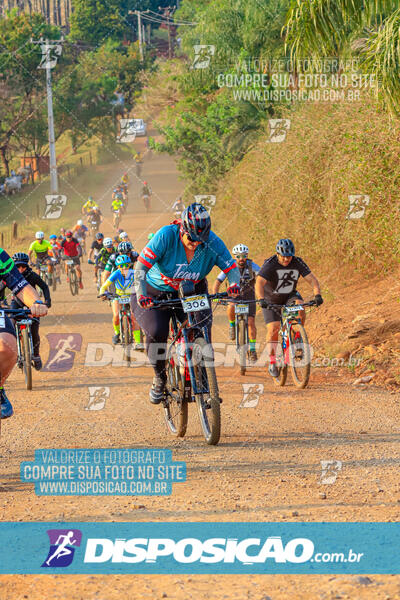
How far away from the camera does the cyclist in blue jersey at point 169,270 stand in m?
7.82

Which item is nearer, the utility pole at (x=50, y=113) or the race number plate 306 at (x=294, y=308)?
the race number plate 306 at (x=294, y=308)

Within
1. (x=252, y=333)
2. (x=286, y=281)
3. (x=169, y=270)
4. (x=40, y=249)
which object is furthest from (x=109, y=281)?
(x=40, y=249)

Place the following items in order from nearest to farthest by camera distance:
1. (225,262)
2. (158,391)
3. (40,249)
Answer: (225,262) < (158,391) < (40,249)

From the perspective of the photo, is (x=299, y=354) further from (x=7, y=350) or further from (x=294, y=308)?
(x=7, y=350)

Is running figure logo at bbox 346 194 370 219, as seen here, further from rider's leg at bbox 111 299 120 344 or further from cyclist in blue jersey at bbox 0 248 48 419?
cyclist in blue jersey at bbox 0 248 48 419

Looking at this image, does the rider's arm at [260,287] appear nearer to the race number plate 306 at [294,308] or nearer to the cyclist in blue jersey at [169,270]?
the race number plate 306 at [294,308]

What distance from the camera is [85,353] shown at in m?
15.2

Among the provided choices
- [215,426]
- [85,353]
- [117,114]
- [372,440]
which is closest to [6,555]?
[215,426]

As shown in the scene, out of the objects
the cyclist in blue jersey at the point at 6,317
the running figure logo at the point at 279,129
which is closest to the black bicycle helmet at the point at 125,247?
the cyclist in blue jersey at the point at 6,317

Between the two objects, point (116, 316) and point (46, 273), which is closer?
point (116, 316)

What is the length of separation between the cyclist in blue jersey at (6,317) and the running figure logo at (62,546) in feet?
4.83

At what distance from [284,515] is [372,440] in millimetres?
2647

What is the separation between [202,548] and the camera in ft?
16.7

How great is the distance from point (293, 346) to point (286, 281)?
3.48 feet
